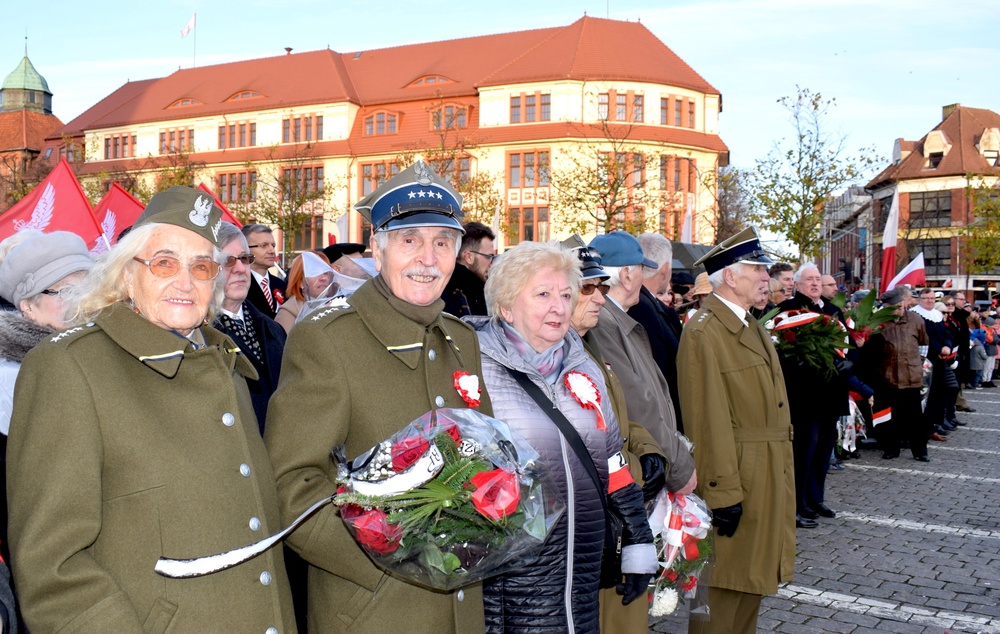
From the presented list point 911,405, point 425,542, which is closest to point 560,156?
point 911,405

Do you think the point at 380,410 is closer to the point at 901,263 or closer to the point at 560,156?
the point at 560,156

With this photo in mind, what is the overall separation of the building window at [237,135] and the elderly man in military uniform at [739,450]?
59.1 m

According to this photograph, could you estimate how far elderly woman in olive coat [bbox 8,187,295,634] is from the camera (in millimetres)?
2002

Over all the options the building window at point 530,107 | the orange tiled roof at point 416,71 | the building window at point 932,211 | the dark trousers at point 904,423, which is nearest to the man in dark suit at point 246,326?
the dark trousers at point 904,423

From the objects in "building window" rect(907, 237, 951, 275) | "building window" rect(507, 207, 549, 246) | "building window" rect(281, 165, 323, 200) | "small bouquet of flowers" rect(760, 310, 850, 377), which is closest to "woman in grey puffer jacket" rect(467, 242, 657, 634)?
"small bouquet of flowers" rect(760, 310, 850, 377)

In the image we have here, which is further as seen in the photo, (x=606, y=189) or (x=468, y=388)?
(x=606, y=189)

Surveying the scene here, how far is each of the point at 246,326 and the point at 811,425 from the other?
5997mm

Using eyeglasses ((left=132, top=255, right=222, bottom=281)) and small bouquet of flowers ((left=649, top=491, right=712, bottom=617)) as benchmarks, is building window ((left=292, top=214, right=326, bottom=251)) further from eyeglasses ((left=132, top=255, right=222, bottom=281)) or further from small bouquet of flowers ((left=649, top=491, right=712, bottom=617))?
eyeglasses ((left=132, top=255, right=222, bottom=281))

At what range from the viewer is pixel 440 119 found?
47594 millimetres

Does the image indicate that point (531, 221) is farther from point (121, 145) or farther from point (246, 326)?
point (246, 326)

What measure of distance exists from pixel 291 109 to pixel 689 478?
59.2m

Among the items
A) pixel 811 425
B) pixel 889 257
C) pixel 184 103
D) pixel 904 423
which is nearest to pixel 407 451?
pixel 811 425

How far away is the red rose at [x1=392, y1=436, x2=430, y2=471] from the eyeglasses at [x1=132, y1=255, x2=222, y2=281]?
74 cm

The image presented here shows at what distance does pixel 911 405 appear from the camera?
11.8 meters
